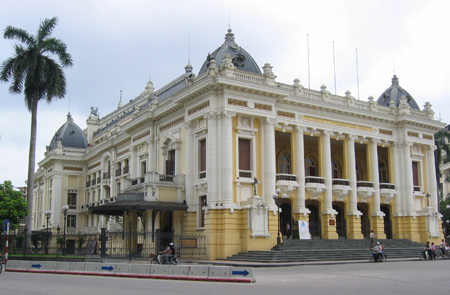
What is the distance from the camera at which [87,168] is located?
61.7 metres

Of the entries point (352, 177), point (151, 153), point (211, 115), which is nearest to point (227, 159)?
point (211, 115)

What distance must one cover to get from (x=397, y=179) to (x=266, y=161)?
553 inches

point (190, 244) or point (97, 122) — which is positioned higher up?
point (97, 122)

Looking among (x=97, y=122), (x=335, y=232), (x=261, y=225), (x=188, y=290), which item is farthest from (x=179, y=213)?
(x=97, y=122)

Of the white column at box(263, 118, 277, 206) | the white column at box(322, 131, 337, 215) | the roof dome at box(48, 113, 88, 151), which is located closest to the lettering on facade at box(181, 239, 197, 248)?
the white column at box(263, 118, 277, 206)

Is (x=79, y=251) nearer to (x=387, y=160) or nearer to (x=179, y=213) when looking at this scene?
(x=179, y=213)

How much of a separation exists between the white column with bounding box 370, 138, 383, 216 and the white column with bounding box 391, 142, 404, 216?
2146 millimetres

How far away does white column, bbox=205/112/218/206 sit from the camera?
3198cm

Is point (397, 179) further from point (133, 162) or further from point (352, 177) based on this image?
point (133, 162)

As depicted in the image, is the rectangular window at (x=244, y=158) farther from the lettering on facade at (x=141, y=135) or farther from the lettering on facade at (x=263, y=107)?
the lettering on facade at (x=141, y=135)

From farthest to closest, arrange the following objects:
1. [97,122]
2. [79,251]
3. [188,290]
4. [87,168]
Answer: [97,122] → [87,168] → [79,251] → [188,290]

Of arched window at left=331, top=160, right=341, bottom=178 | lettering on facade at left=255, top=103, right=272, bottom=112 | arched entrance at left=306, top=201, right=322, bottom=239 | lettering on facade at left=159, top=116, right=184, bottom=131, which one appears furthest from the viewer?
arched window at left=331, top=160, right=341, bottom=178

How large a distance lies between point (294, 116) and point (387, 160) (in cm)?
1250

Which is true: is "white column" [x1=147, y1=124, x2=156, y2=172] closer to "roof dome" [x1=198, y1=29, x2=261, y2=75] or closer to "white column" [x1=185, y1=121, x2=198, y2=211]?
"white column" [x1=185, y1=121, x2=198, y2=211]
